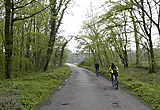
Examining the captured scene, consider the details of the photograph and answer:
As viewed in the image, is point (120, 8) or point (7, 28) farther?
point (120, 8)

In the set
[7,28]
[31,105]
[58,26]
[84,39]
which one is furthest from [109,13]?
[84,39]

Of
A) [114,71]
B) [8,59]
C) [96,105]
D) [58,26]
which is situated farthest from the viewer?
[58,26]

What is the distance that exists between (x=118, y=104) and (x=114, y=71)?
12.4ft

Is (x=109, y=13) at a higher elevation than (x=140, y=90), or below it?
higher

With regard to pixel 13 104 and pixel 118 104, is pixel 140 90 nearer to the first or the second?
pixel 118 104

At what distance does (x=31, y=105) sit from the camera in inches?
208

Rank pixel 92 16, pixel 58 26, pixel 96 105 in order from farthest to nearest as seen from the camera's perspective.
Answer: pixel 92 16, pixel 58 26, pixel 96 105

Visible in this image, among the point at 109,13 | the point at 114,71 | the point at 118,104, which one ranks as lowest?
the point at 118,104

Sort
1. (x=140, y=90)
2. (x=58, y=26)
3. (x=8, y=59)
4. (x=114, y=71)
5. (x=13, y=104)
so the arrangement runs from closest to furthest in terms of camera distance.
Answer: (x=13, y=104)
(x=140, y=90)
(x=114, y=71)
(x=8, y=59)
(x=58, y=26)

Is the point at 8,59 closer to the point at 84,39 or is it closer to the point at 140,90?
the point at 140,90

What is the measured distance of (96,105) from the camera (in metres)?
5.16

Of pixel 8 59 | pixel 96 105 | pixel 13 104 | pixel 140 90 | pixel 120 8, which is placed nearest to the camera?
pixel 13 104

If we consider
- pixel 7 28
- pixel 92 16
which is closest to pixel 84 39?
pixel 92 16

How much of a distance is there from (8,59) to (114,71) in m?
8.26
